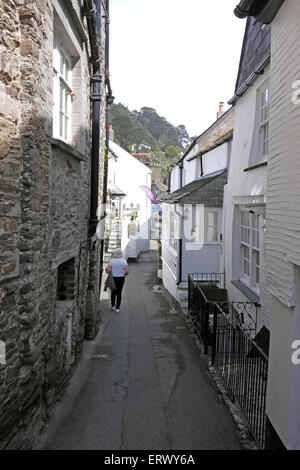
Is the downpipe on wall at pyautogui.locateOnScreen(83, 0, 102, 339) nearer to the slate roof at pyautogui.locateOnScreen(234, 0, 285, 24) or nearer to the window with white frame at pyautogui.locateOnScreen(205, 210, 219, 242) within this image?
the slate roof at pyautogui.locateOnScreen(234, 0, 285, 24)

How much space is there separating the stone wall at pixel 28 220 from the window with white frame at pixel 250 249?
4.30 metres

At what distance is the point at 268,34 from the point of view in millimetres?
7113

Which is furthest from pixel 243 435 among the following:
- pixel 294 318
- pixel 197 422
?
pixel 294 318

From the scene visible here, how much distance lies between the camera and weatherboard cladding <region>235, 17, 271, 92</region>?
7.27m

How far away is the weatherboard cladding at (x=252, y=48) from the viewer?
23.8 ft

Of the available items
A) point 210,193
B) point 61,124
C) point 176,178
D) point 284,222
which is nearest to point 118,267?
point 210,193

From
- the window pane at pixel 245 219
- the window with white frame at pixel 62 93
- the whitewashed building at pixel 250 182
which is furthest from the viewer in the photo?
the window pane at pixel 245 219

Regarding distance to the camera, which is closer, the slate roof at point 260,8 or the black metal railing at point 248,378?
the slate roof at point 260,8

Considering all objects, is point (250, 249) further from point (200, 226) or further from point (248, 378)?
point (200, 226)

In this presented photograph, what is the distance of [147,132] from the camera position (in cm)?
8481

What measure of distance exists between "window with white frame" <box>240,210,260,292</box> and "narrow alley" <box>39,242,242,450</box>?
6.36 ft

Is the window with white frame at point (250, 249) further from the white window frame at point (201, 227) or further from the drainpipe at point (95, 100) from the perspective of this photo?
the drainpipe at point (95, 100)

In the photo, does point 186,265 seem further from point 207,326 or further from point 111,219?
point 111,219

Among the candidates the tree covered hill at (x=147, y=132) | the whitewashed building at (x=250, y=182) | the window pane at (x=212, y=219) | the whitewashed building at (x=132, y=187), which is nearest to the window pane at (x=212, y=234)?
the window pane at (x=212, y=219)
